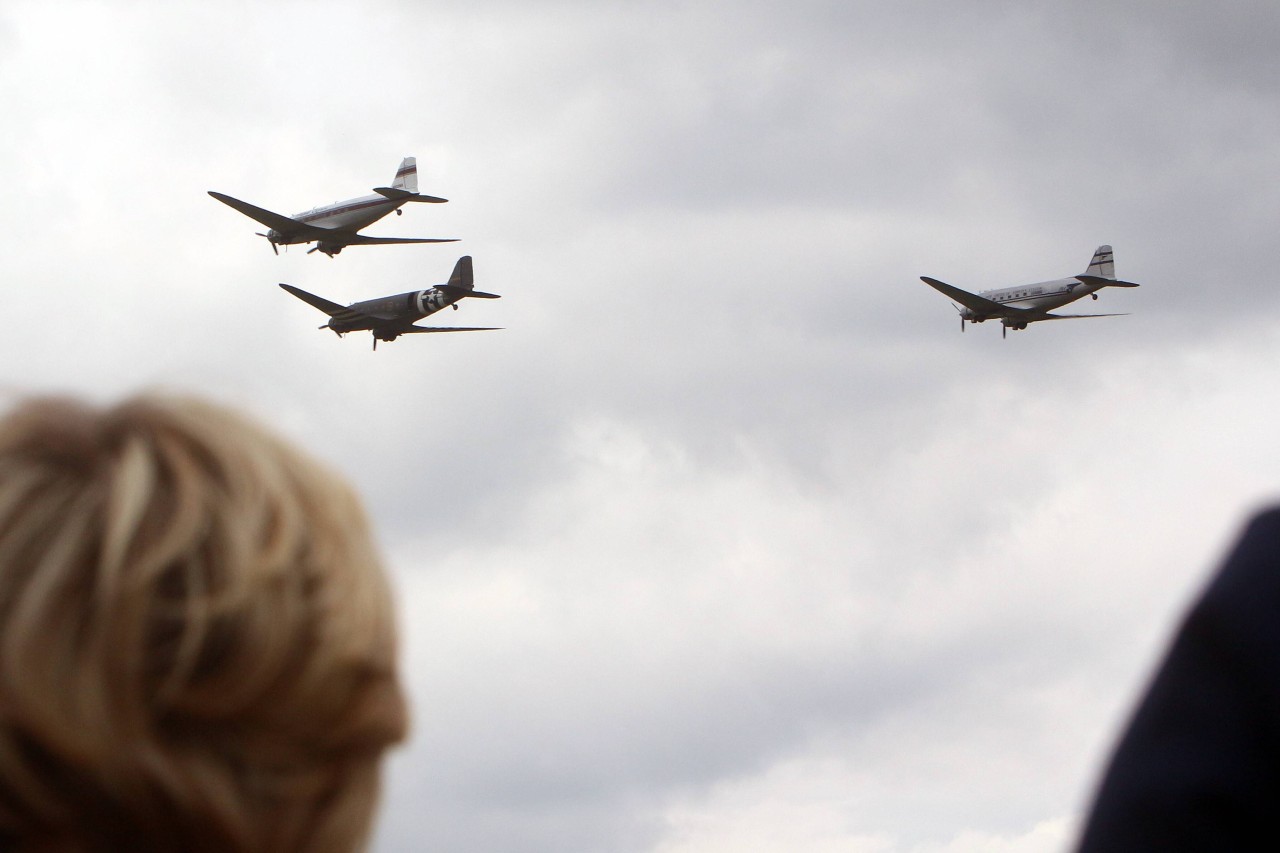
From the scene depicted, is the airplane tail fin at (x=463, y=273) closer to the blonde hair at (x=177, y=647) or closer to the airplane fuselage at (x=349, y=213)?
the airplane fuselage at (x=349, y=213)

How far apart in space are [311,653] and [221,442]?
527mm

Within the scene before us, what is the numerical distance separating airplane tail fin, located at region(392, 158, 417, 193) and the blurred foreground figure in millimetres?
101013

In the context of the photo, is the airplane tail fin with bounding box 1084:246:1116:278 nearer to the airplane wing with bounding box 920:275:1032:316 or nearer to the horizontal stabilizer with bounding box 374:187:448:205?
the airplane wing with bounding box 920:275:1032:316

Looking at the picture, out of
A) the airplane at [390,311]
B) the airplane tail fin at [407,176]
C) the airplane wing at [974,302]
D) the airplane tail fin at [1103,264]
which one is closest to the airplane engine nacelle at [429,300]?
the airplane at [390,311]

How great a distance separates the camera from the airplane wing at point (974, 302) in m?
101

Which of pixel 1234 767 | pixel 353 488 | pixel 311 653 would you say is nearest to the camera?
pixel 1234 767

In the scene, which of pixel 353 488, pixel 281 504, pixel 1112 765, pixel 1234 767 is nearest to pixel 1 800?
pixel 281 504

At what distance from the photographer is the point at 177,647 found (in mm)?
3006

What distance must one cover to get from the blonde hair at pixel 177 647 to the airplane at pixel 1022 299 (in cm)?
9921

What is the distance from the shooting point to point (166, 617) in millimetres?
3020

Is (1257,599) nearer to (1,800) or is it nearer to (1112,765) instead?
(1112,765)

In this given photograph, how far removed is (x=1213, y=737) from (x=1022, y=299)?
112308mm

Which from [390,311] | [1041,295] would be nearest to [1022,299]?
[1041,295]

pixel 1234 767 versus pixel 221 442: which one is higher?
pixel 221 442
